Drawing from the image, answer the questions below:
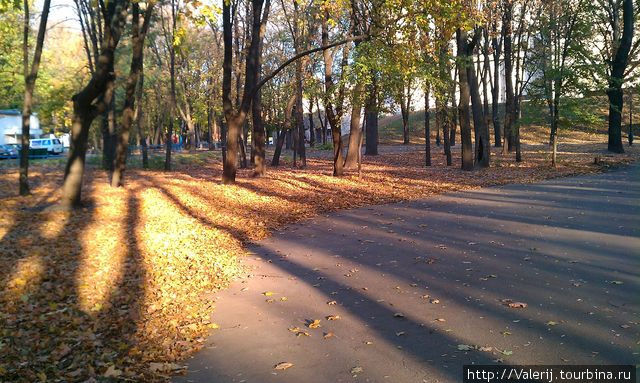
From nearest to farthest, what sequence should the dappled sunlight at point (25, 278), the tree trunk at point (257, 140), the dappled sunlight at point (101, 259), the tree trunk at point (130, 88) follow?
the dappled sunlight at point (25, 278) → the dappled sunlight at point (101, 259) → the tree trunk at point (130, 88) → the tree trunk at point (257, 140)

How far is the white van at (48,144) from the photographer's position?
142ft

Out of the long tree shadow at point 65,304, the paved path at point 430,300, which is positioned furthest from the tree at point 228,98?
the long tree shadow at point 65,304

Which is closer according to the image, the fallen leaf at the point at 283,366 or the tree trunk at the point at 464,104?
the fallen leaf at the point at 283,366

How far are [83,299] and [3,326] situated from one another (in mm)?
1019

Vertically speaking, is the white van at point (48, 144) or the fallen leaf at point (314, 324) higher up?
the white van at point (48, 144)

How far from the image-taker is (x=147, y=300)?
6.42 m

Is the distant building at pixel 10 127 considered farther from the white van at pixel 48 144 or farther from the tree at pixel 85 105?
the tree at pixel 85 105

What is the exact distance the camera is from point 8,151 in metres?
35.2

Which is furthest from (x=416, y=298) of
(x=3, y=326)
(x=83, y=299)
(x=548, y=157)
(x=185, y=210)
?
(x=548, y=157)

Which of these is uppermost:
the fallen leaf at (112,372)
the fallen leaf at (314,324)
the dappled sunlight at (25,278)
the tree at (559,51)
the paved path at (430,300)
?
the tree at (559,51)

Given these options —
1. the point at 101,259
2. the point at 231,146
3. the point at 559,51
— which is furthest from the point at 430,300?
the point at 559,51

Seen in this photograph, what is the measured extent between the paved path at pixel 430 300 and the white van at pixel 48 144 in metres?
39.4

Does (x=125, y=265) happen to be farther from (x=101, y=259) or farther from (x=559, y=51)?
(x=559, y=51)

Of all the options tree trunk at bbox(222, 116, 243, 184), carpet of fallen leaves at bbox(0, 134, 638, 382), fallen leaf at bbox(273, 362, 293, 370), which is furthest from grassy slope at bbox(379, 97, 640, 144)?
fallen leaf at bbox(273, 362, 293, 370)
